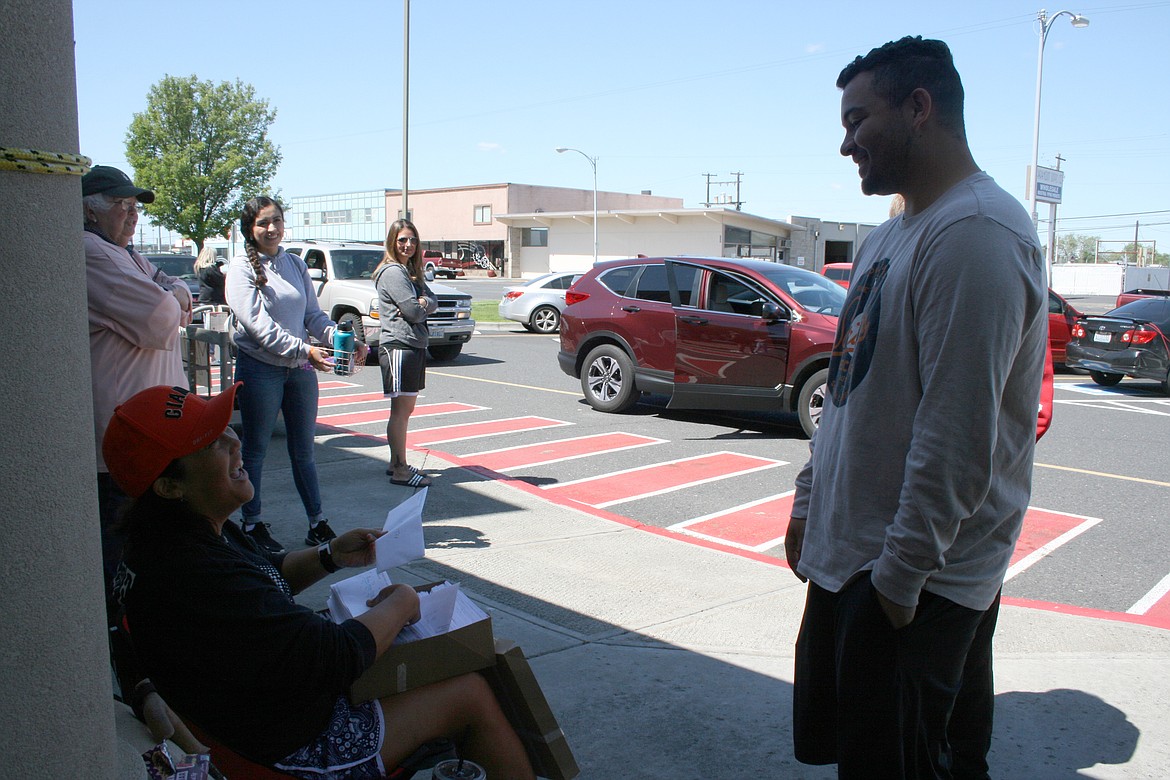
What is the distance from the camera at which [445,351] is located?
17.0 m

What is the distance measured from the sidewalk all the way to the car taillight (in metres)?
11.6

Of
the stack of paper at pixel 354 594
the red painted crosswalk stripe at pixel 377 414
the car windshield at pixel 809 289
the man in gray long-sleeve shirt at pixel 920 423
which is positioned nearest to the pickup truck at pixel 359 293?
the red painted crosswalk stripe at pixel 377 414

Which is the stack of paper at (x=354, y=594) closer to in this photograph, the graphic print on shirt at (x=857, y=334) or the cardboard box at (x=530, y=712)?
the cardboard box at (x=530, y=712)

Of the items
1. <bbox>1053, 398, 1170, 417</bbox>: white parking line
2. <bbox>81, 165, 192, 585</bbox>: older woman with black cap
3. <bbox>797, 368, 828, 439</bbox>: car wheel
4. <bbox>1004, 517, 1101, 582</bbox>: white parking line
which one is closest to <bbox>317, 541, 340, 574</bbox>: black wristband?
<bbox>81, 165, 192, 585</bbox>: older woman with black cap

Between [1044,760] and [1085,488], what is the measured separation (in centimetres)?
527

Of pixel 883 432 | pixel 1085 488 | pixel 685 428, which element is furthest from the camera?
pixel 685 428

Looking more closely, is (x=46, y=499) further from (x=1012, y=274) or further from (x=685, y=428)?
(x=685, y=428)

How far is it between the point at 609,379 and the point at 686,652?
6.97 m

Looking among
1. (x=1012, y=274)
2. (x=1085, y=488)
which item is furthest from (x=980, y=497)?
(x=1085, y=488)

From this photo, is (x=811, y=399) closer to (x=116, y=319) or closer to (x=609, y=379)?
(x=609, y=379)

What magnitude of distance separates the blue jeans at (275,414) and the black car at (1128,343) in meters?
13.3

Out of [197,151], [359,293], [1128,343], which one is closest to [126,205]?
[359,293]

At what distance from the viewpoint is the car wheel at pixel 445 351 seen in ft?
55.2

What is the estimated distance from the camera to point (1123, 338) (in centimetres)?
1466
